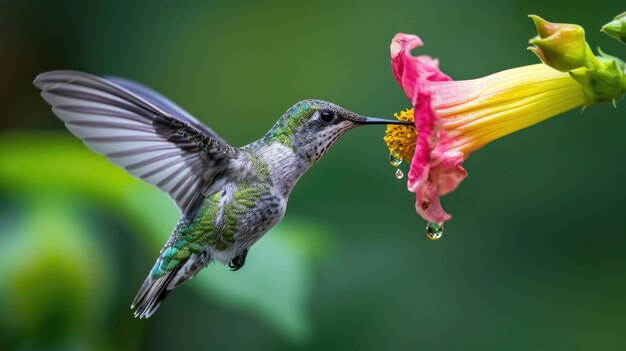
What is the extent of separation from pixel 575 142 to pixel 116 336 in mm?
2405

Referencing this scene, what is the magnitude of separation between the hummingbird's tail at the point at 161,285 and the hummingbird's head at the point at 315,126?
450 millimetres

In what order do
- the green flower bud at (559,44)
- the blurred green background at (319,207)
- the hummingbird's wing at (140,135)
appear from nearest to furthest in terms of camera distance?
the green flower bud at (559,44) < the hummingbird's wing at (140,135) < the blurred green background at (319,207)

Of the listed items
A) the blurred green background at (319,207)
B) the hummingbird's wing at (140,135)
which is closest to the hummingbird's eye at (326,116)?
the hummingbird's wing at (140,135)

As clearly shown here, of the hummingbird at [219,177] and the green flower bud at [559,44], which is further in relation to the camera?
the hummingbird at [219,177]

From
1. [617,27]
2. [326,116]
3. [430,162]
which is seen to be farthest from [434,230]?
[617,27]

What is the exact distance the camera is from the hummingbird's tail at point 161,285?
2.64 meters

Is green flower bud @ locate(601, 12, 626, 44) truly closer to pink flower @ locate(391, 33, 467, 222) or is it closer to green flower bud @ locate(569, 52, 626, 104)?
green flower bud @ locate(569, 52, 626, 104)

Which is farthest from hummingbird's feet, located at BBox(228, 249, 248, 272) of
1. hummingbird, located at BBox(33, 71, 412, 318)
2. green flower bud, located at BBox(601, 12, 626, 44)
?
green flower bud, located at BBox(601, 12, 626, 44)

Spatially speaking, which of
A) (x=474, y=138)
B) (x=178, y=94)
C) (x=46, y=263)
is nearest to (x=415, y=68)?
(x=474, y=138)

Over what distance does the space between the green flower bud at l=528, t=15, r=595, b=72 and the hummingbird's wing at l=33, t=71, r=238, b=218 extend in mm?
977

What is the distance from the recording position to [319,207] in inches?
180

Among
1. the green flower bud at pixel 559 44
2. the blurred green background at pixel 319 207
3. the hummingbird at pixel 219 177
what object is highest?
the green flower bud at pixel 559 44

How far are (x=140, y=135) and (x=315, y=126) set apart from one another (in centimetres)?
52

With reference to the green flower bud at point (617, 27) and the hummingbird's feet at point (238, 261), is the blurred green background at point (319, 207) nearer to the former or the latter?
the hummingbird's feet at point (238, 261)
